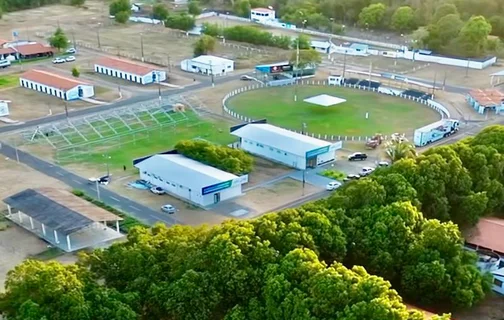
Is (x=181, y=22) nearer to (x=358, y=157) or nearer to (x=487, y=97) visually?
(x=487, y=97)

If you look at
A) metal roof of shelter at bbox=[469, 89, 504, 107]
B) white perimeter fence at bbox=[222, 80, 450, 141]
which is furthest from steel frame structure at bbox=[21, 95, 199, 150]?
metal roof of shelter at bbox=[469, 89, 504, 107]

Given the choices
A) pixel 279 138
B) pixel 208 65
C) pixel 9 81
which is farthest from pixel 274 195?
pixel 9 81

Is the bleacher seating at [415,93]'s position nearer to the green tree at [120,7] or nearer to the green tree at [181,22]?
the green tree at [181,22]

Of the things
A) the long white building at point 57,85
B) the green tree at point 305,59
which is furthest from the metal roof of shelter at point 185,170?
the green tree at point 305,59

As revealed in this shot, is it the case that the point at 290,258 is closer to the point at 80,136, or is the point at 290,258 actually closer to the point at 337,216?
the point at 337,216

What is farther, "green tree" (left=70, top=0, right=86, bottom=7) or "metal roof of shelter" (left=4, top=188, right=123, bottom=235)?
"green tree" (left=70, top=0, right=86, bottom=7)

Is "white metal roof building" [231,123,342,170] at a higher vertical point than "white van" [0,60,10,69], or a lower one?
higher

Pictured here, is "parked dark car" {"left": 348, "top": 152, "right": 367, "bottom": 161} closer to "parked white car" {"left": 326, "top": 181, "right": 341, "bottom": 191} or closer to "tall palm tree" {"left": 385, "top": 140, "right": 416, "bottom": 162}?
"tall palm tree" {"left": 385, "top": 140, "right": 416, "bottom": 162}

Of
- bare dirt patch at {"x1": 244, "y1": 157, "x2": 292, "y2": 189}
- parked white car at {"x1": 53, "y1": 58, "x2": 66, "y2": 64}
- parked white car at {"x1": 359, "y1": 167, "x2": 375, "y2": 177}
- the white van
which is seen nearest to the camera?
parked white car at {"x1": 359, "y1": 167, "x2": 375, "y2": 177}

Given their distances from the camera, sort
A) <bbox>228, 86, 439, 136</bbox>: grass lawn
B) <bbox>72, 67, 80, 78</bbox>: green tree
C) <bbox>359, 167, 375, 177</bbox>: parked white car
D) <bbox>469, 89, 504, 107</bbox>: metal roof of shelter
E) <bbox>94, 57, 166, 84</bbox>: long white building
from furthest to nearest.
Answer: <bbox>72, 67, 80, 78</bbox>: green tree
<bbox>94, 57, 166, 84</bbox>: long white building
<bbox>469, 89, 504, 107</bbox>: metal roof of shelter
<bbox>228, 86, 439, 136</bbox>: grass lawn
<bbox>359, 167, 375, 177</bbox>: parked white car
